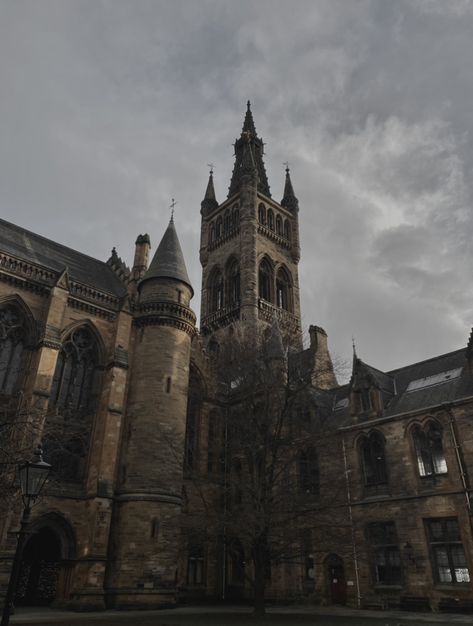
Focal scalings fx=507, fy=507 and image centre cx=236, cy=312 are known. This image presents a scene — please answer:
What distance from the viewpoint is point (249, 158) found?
181 feet

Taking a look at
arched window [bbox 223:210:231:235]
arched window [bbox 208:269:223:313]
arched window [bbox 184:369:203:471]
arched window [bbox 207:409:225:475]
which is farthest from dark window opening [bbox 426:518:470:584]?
arched window [bbox 223:210:231:235]

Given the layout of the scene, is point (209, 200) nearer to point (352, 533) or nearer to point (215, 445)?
point (215, 445)

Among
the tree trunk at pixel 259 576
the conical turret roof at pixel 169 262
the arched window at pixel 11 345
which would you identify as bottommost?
the tree trunk at pixel 259 576

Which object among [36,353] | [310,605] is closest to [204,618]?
[310,605]

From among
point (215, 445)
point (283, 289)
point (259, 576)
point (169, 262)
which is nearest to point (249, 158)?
point (283, 289)

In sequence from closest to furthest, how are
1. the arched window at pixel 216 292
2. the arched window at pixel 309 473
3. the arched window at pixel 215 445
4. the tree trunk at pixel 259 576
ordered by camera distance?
the tree trunk at pixel 259 576 < the arched window at pixel 309 473 < the arched window at pixel 215 445 < the arched window at pixel 216 292

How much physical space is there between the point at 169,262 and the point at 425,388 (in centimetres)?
1561

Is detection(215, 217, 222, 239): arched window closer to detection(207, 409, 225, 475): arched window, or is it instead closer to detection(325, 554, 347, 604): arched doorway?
detection(207, 409, 225, 475): arched window

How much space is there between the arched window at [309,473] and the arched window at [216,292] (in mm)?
23658

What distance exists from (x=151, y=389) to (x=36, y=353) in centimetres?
571

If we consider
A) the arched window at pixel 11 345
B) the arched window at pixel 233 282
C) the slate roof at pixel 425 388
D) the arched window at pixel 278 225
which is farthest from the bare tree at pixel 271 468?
the arched window at pixel 278 225

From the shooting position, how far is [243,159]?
191ft

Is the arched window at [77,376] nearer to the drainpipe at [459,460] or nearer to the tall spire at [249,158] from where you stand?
the drainpipe at [459,460]

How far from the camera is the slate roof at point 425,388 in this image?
2384cm
